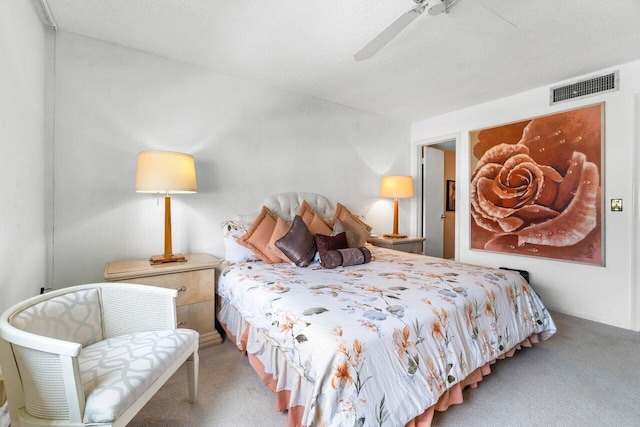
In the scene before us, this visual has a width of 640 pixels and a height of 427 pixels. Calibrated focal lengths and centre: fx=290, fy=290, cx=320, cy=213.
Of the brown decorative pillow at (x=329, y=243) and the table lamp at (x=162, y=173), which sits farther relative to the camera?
the brown decorative pillow at (x=329, y=243)

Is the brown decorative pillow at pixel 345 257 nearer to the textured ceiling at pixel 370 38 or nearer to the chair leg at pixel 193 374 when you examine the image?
the chair leg at pixel 193 374

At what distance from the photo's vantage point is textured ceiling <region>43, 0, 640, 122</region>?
1.94 metres

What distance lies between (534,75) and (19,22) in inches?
162

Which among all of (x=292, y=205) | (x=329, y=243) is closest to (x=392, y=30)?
(x=329, y=243)

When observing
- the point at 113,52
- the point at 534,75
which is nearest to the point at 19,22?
the point at 113,52

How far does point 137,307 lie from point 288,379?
913 millimetres

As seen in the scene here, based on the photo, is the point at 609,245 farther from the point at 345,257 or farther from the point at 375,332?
the point at 375,332

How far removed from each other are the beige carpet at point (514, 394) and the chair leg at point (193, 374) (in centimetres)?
6

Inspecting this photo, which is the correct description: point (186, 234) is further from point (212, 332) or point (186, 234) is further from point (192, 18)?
point (192, 18)

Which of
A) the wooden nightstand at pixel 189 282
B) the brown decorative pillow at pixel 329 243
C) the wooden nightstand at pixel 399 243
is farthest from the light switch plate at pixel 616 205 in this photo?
the wooden nightstand at pixel 189 282

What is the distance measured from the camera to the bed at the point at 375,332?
1.16 meters

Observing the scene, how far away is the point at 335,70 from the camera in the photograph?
2.86m

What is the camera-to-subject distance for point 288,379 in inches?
60.8

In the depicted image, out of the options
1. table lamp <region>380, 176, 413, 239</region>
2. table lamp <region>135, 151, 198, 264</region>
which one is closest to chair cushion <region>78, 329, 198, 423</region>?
table lamp <region>135, 151, 198, 264</region>
